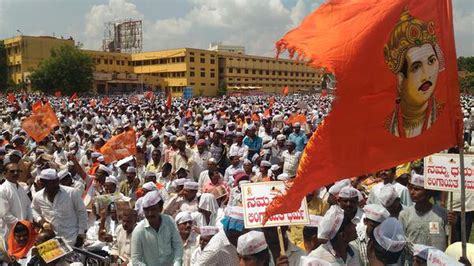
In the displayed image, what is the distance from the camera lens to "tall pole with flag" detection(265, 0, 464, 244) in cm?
314

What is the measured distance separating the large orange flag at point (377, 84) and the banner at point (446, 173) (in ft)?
5.77

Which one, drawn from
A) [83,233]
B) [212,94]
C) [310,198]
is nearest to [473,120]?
[310,198]

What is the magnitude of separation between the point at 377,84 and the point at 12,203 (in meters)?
4.54

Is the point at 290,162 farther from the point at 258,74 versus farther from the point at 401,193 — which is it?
the point at 258,74

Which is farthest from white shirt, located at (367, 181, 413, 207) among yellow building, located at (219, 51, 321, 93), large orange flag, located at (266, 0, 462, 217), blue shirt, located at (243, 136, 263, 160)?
yellow building, located at (219, 51, 321, 93)

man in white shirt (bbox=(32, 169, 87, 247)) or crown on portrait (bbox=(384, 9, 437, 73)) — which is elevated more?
crown on portrait (bbox=(384, 9, 437, 73))

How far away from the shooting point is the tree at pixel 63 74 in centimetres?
5753

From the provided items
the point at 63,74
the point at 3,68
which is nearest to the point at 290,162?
the point at 63,74

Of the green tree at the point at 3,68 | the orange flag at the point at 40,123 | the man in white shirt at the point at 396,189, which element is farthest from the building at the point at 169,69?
the man in white shirt at the point at 396,189

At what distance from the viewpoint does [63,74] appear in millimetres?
57531

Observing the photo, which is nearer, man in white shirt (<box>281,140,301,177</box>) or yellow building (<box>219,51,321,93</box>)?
man in white shirt (<box>281,140,301,177</box>)

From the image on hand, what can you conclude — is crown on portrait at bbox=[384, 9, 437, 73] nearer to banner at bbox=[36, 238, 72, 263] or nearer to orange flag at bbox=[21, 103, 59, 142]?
banner at bbox=[36, 238, 72, 263]

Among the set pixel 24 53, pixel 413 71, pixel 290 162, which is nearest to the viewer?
pixel 413 71

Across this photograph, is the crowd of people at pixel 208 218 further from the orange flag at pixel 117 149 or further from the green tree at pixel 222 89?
the green tree at pixel 222 89
